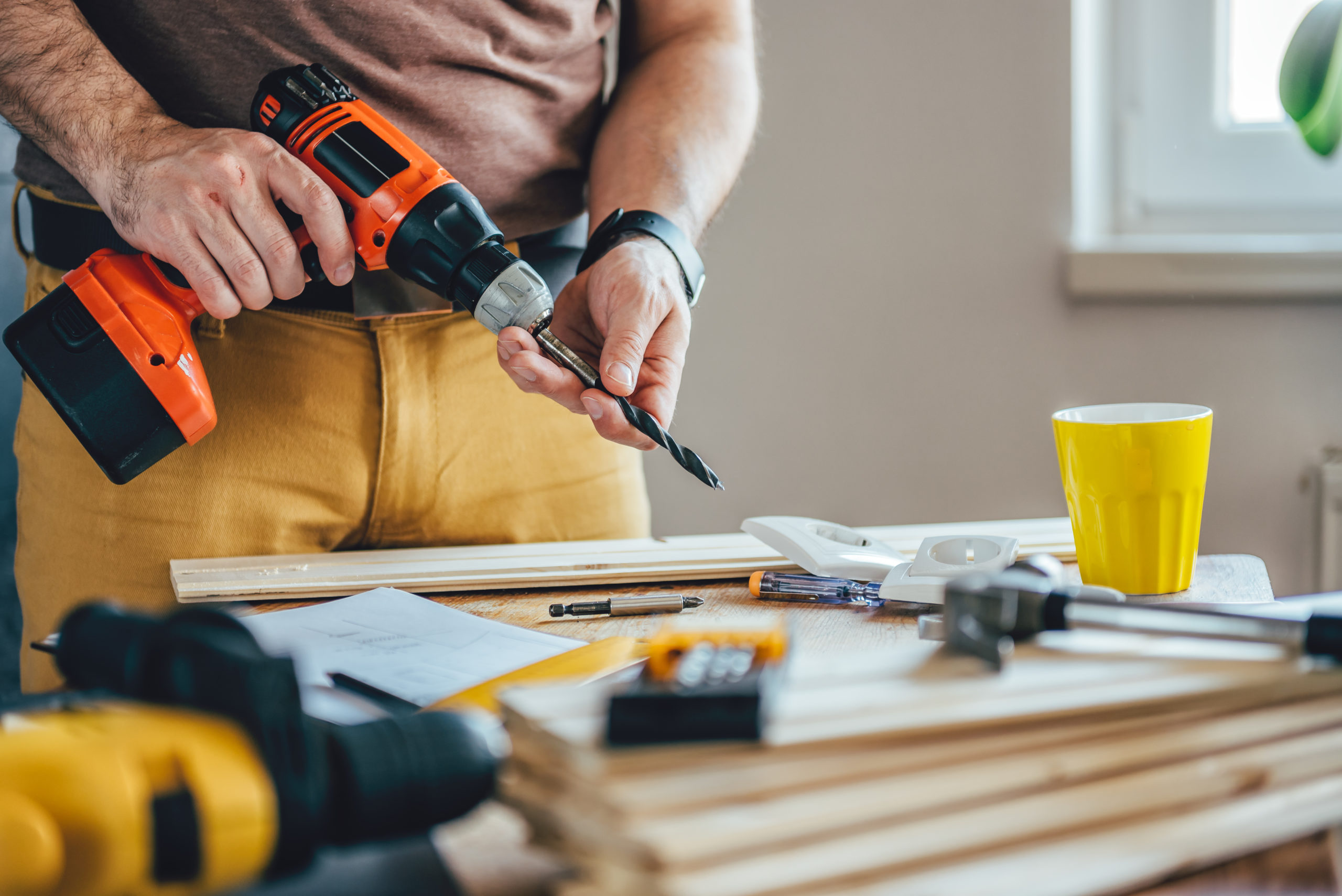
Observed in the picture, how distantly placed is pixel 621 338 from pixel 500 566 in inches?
7.7

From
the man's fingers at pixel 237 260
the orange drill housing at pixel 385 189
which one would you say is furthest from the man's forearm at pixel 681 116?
the man's fingers at pixel 237 260

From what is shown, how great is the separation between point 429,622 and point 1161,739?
43 centimetres

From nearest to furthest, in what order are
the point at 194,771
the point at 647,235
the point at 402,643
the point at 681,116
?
the point at 194,771 → the point at 402,643 → the point at 647,235 → the point at 681,116

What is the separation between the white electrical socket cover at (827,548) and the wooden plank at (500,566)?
24 millimetres

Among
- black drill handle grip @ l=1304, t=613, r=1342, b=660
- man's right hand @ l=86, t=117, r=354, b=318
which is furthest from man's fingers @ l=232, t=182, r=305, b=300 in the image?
black drill handle grip @ l=1304, t=613, r=1342, b=660

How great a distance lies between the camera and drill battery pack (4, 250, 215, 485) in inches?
30.7

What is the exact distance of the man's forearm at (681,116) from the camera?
98 cm

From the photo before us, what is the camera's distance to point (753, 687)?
328 millimetres

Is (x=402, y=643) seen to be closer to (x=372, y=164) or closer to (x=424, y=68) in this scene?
(x=372, y=164)

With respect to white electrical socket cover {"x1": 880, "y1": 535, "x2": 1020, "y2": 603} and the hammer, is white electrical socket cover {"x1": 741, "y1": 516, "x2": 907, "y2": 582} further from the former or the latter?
the hammer

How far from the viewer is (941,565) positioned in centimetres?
69

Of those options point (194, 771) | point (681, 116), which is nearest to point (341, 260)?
point (681, 116)

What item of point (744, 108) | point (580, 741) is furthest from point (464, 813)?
point (744, 108)

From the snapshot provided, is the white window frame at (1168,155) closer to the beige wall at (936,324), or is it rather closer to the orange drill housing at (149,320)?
the beige wall at (936,324)
